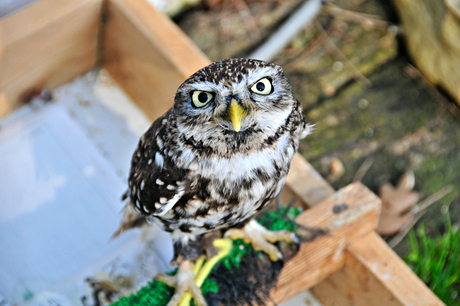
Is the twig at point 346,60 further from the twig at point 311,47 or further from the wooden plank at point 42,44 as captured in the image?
the wooden plank at point 42,44

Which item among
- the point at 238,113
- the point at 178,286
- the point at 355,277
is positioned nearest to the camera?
the point at 238,113

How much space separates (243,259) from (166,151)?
2.12 feet

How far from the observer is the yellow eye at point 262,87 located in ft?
4.91

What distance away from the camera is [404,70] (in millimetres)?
3807

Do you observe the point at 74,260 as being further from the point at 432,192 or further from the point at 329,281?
the point at 432,192

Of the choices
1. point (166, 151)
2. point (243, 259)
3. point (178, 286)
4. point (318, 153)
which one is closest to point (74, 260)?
point (178, 286)

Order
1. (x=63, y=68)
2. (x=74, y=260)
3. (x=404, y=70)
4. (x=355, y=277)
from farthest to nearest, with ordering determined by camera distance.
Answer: (x=404, y=70) → (x=63, y=68) → (x=74, y=260) → (x=355, y=277)

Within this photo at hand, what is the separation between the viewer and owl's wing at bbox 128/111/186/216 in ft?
5.50

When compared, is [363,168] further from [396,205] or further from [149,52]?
[149,52]

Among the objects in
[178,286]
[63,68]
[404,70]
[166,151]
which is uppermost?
[63,68]

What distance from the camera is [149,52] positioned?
2.68 metres

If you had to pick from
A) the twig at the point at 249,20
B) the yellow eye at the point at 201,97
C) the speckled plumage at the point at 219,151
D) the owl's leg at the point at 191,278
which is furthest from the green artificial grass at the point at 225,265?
the twig at the point at 249,20

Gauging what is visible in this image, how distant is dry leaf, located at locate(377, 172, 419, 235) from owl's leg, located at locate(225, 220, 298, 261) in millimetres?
1179

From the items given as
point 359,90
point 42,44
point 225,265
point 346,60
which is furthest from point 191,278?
point 346,60
